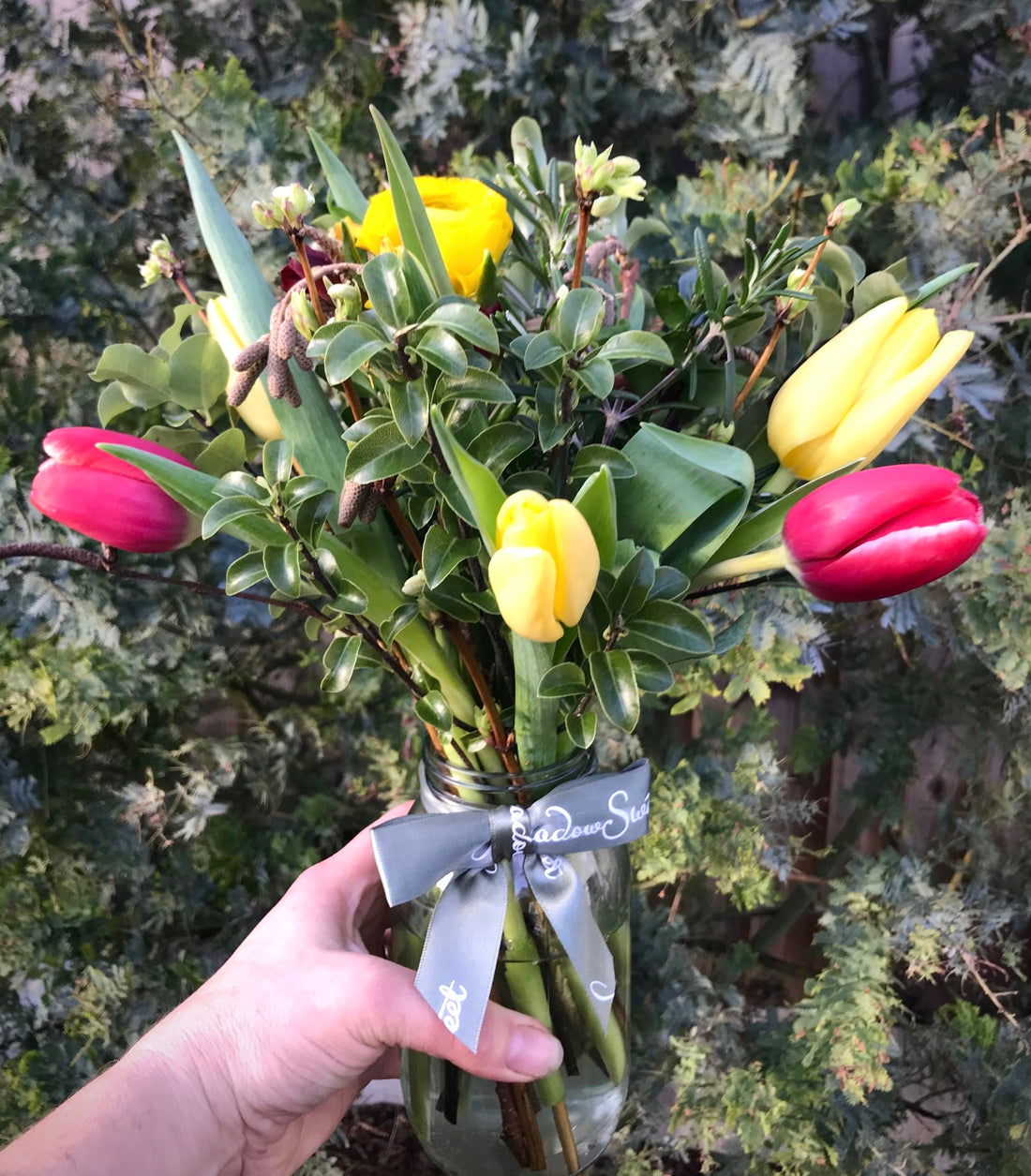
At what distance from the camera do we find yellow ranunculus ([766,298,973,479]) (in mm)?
344

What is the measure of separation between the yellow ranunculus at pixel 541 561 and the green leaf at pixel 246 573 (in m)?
0.12

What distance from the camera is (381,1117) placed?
103 centimetres

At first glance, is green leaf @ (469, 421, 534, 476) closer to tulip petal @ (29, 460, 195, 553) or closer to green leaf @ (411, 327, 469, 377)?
green leaf @ (411, 327, 469, 377)

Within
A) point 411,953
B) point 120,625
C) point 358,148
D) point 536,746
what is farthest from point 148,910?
point 358,148

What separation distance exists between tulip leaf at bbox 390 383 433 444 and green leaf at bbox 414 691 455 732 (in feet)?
0.48

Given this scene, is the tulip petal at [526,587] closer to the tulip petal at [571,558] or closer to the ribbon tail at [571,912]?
the tulip petal at [571,558]

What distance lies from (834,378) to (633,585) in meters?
0.12

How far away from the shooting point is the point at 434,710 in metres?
0.40

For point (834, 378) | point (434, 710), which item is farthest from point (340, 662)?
point (834, 378)

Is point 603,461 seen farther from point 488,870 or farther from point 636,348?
point 488,870

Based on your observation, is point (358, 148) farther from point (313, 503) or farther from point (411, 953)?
point (411, 953)

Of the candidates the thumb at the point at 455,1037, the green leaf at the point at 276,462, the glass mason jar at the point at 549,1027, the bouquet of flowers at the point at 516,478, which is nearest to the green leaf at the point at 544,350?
the bouquet of flowers at the point at 516,478

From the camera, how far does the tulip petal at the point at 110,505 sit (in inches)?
13.5

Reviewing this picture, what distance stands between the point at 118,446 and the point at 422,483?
0.13 metres
